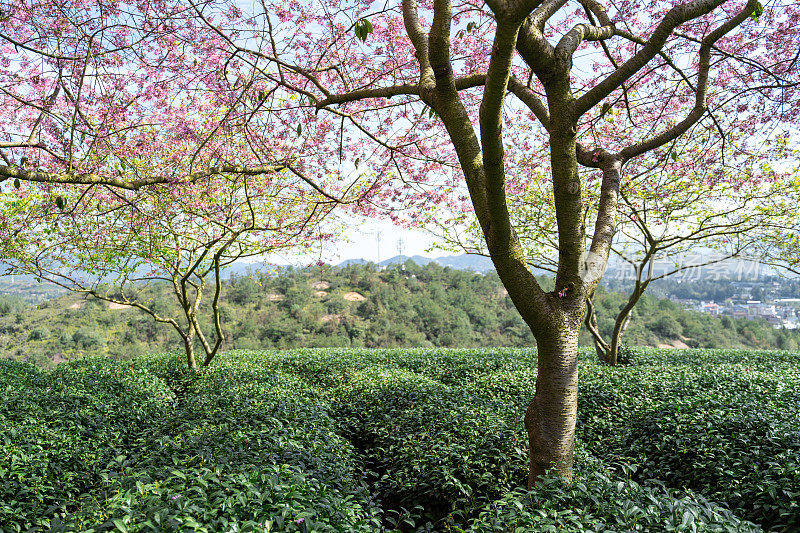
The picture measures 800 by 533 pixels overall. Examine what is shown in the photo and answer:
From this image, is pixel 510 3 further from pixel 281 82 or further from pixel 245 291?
pixel 245 291

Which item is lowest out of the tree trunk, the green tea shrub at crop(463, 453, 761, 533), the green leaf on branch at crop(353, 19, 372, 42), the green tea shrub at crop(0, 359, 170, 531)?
the green tea shrub at crop(0, 359, 170, 531)

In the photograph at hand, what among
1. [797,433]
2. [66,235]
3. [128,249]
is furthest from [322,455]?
[66,235]

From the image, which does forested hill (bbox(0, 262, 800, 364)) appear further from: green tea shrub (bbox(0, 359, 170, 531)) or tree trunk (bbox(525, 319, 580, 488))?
tree trunk (bbox(525, 319, 580, 488))

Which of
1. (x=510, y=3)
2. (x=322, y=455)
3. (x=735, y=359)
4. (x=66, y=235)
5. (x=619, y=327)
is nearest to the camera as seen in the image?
(x=510, y=3)

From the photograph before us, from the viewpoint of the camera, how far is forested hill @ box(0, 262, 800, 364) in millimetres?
19344

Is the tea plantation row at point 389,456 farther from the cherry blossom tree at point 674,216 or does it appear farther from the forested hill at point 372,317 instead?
the forested hill at point 372,317

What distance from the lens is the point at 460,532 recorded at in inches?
92.7

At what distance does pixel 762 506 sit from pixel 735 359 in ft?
30.6

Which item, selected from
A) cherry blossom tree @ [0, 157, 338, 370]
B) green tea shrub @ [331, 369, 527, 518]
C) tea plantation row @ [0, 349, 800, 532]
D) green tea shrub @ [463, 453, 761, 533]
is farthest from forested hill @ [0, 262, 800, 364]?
green tea shrub @ [463, 453, 761, 533]

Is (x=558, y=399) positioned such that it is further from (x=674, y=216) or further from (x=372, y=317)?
(x=372, y=317)

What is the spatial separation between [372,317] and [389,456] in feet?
71.1

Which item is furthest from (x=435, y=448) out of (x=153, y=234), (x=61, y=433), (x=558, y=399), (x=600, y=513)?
(x=153, y=234)

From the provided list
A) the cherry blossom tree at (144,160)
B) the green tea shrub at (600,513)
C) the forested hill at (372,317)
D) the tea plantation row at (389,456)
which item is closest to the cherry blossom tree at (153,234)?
the cherry blossom tree at (144,160)

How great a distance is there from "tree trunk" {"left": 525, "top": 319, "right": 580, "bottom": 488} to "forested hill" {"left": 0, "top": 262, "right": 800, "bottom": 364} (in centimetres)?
1666
